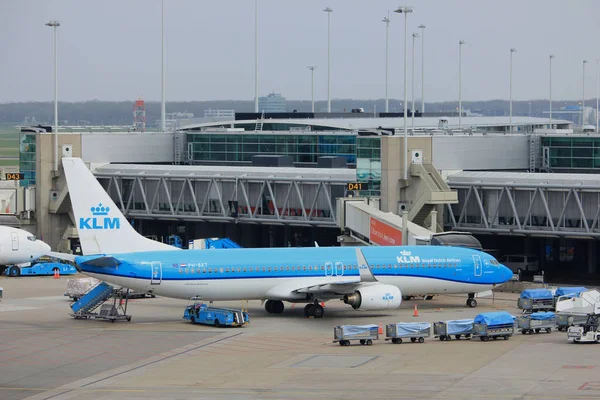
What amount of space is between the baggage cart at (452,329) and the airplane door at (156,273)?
16608mm

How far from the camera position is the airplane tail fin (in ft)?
231

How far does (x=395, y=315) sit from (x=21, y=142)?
173 ft

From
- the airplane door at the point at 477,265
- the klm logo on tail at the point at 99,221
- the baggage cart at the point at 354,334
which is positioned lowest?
the baggage cart at the point at 354,334

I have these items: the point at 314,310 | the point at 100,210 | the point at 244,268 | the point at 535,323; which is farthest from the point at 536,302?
the point at 100,210

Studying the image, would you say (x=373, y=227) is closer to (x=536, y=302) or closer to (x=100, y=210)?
(x=536, y=302)

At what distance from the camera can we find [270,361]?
56781 millimetres

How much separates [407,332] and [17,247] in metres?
44.2

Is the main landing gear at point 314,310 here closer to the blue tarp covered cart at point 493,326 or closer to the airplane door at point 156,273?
the airplane door at point 156,273

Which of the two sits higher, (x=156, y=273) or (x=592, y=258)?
(x=156, y=273)

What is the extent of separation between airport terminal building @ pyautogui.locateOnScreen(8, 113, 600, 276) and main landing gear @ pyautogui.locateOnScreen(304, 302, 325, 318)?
16349mm

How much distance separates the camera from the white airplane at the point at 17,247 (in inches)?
3740

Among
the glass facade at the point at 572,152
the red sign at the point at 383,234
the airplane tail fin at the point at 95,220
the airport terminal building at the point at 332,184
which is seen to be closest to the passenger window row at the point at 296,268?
the airplane tail fin at the point at 95,220

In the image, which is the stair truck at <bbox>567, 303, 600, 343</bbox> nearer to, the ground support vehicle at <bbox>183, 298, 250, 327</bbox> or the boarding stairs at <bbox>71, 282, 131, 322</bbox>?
the ground support vehicle at <bbox>183, 298, 250, 327</bbox>

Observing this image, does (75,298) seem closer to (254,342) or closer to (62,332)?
(62,332)
